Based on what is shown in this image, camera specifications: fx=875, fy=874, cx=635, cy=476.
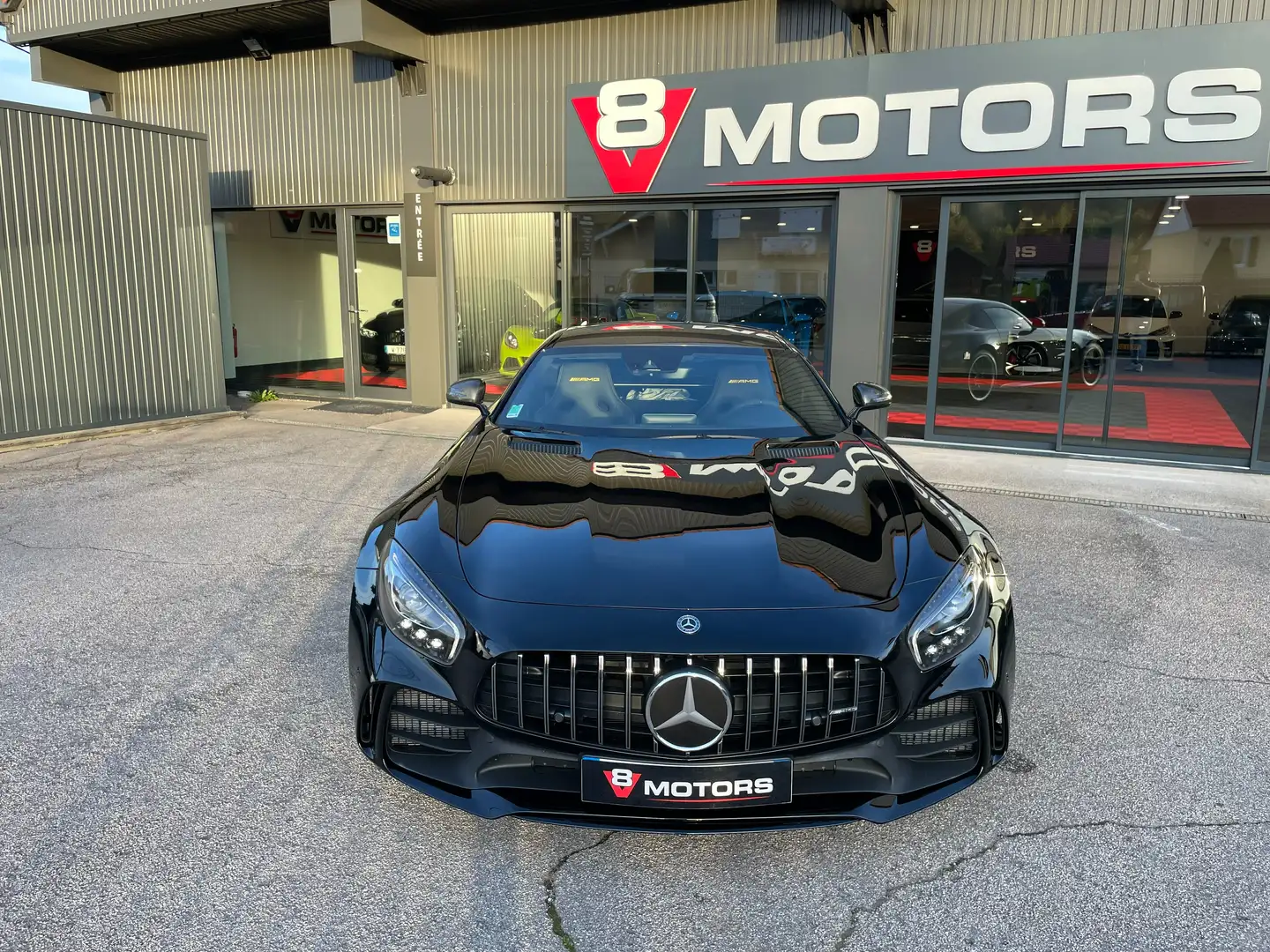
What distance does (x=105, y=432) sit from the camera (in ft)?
31.2

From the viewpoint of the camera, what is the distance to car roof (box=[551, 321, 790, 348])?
4.25 meters

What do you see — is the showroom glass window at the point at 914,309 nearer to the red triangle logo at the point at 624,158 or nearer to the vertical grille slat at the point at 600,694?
the red triangle logo at the point at 624,158

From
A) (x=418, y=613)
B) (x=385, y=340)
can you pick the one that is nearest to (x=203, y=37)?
(x=385, y=340)

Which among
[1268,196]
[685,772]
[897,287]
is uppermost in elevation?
[1268,196]

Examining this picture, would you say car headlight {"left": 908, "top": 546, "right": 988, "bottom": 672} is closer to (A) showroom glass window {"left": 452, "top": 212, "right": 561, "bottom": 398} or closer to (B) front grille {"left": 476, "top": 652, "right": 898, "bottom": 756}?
(B) front grille {"left": 476, "top": 652, "right": 898, "bottom": 756}

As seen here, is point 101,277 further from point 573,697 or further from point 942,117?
point 573,697

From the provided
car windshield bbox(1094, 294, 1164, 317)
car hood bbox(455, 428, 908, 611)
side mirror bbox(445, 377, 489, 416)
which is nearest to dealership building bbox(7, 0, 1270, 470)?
car windshield bbox(1094, 294, 1164, 317)

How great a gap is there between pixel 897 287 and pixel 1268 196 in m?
3.28

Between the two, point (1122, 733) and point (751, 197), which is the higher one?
point (751, 197)

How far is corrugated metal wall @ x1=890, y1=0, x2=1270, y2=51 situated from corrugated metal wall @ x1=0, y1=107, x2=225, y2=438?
8.16 meters

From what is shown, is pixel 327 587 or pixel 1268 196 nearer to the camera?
pixel 327 587

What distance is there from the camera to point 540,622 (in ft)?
7.50

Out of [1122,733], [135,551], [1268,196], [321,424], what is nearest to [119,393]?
[321,424]

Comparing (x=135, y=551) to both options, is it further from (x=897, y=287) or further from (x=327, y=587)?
(x=897, y=287)
